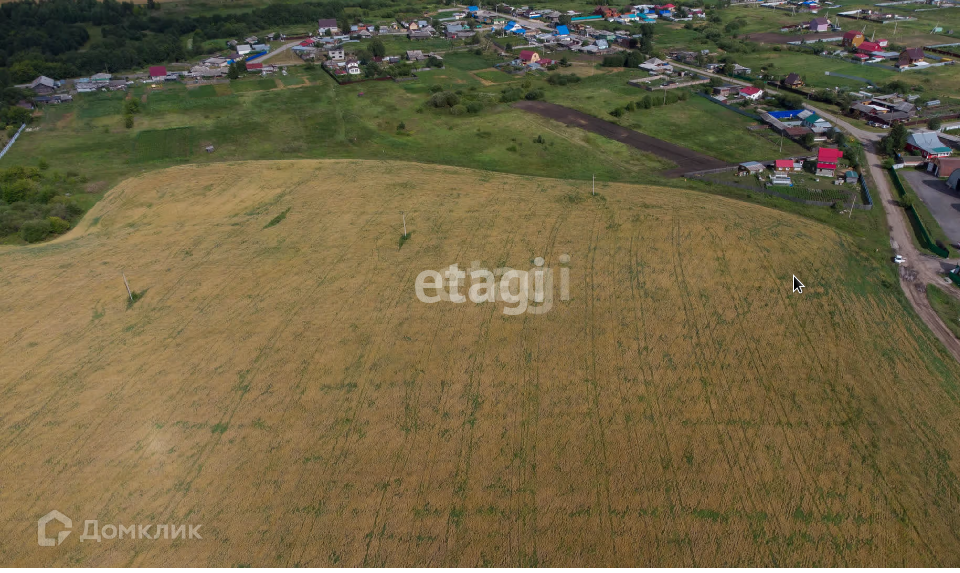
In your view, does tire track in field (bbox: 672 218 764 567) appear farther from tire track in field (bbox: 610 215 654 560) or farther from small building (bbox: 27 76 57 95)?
small building (bbox: 27 76 57 95)

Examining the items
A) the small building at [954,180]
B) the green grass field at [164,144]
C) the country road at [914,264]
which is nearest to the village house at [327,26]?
the green grass field at [164,144]

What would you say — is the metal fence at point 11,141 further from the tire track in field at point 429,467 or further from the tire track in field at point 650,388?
the tire track in field at point 650,388

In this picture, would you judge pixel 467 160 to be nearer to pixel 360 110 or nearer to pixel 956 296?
pixel 360 110

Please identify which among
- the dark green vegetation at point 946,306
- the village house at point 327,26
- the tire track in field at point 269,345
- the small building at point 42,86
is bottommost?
the dark green vegetation at point 946,306

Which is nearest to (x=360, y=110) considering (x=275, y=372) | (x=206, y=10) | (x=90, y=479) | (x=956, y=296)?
(x=275, y=372)

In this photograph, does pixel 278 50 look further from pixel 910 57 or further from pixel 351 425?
pixel 910 57

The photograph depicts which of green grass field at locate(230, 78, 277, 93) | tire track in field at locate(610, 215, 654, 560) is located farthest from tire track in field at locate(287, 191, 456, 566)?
green grass field at locate(230, 78, 277, 93)
